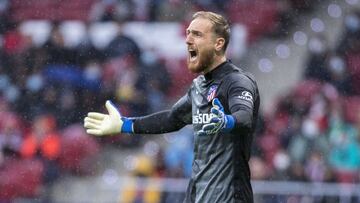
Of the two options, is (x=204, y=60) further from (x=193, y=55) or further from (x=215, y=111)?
(x=215, y=111)

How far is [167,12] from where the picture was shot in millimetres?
12828

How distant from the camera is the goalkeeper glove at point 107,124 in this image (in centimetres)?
552

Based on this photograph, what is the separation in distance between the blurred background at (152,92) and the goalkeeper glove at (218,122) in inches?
204

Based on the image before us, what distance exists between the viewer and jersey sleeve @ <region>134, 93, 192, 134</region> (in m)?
5.46

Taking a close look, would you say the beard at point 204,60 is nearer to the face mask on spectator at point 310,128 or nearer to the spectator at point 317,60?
the face mask on spectator at point 310,128

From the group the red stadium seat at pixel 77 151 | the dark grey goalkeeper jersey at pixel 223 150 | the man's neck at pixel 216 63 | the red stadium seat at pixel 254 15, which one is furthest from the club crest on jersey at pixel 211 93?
the red stadium seat at pixel 254 15

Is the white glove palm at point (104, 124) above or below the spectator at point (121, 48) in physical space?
above

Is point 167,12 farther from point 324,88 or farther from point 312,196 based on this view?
point 312,196

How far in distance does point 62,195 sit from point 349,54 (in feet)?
12.9

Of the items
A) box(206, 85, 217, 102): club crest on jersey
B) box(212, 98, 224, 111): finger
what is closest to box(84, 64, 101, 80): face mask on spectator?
box(206, 85, 217, 102): club crest on jersey

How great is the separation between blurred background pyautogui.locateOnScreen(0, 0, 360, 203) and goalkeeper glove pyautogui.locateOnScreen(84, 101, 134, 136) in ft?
14.5

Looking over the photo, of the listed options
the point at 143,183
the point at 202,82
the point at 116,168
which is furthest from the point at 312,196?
the point at 202,82

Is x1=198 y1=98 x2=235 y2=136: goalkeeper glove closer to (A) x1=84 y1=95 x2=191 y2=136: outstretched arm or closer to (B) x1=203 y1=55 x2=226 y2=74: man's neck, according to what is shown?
(B) x1=203 y1=55 x2=226 y2=74: man's neck

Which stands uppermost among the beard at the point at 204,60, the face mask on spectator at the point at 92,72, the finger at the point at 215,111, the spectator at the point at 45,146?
the beard at the point at 204,60
